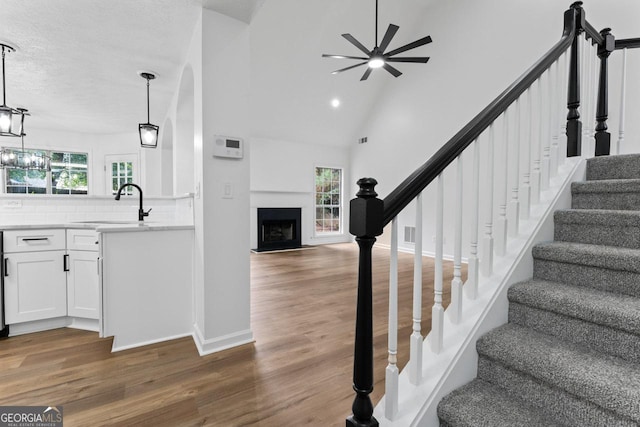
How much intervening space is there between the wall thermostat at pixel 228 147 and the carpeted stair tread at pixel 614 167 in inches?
90.6

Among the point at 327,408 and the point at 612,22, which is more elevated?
the point at 612,22

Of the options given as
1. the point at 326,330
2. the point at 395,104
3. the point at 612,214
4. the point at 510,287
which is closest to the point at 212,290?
the point at 326,330

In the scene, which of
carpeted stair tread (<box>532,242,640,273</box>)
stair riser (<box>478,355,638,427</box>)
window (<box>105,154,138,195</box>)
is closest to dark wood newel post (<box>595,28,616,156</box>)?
carpeted stair tread (<box>532,242,640,273</box>)

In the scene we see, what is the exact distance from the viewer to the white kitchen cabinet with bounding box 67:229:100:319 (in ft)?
8.53

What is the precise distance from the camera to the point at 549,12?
4.28 metres

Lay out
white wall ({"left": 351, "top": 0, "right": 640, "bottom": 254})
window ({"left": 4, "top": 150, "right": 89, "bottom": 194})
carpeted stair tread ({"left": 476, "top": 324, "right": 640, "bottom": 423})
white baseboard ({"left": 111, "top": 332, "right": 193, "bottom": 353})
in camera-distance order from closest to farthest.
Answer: carpeted stair tread ({"left": 476, "top": 324, "right": 640, "bottom": 423}), white baseboard ({"left": 111, "top": 332, "right": 193, "bottom": 353}), white wall ({"left": 351, "top": 0, "right": 640, "bottom": 254}), window ({"left": 4, "top": 150, "right": 89, "bottom": 194})

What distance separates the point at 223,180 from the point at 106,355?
4.84 ft

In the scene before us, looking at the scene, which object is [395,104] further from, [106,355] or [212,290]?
[106,355]

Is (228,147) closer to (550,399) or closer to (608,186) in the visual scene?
(550,399)

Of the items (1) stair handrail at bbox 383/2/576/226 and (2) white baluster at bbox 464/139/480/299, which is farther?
(2) white baluster at bbox 464/139/480/299

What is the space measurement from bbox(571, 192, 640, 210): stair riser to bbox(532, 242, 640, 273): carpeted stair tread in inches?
13.3

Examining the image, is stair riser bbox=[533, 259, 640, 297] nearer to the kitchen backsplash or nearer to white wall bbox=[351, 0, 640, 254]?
the kitchen backsplash

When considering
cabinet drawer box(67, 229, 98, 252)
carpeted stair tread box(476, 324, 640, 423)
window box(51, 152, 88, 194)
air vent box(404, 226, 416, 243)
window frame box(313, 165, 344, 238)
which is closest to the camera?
carpeted stair tread box(476, 324, 640, 423)

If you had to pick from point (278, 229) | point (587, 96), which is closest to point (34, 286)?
point (587, 96)
